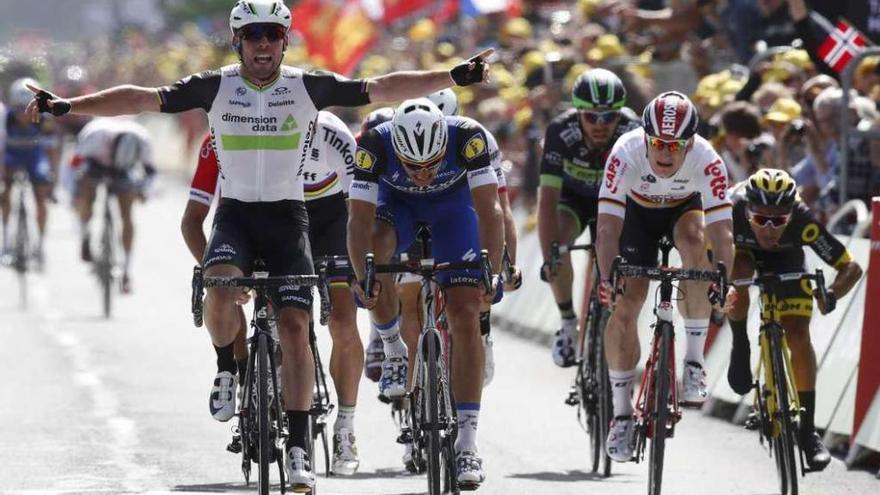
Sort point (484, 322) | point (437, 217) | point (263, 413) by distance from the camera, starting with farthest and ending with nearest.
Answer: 1. point (484, 322)
2. point (437, 217)
3. point (263, 413)

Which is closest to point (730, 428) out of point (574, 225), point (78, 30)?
point (574, 225)

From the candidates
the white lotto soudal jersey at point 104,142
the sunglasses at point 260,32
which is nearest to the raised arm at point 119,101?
the sunglasses at point 260,32

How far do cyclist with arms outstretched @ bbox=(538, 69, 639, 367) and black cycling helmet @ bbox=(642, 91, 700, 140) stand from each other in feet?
6.77

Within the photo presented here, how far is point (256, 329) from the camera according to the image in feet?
31.6

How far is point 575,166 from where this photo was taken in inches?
514

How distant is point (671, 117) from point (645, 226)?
0.93m

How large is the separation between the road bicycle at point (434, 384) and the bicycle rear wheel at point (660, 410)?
0.82 m

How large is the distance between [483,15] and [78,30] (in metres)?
120

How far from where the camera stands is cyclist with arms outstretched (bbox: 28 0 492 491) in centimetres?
976

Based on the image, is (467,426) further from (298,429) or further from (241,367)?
(241,367)

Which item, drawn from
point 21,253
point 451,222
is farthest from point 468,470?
point 21,253

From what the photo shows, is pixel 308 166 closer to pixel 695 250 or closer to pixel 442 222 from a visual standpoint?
pixel 442 222

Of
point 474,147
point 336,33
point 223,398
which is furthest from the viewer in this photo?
point 336,33

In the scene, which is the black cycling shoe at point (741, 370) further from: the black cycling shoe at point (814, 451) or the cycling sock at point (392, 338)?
the cycling sock at point (392, 338)
